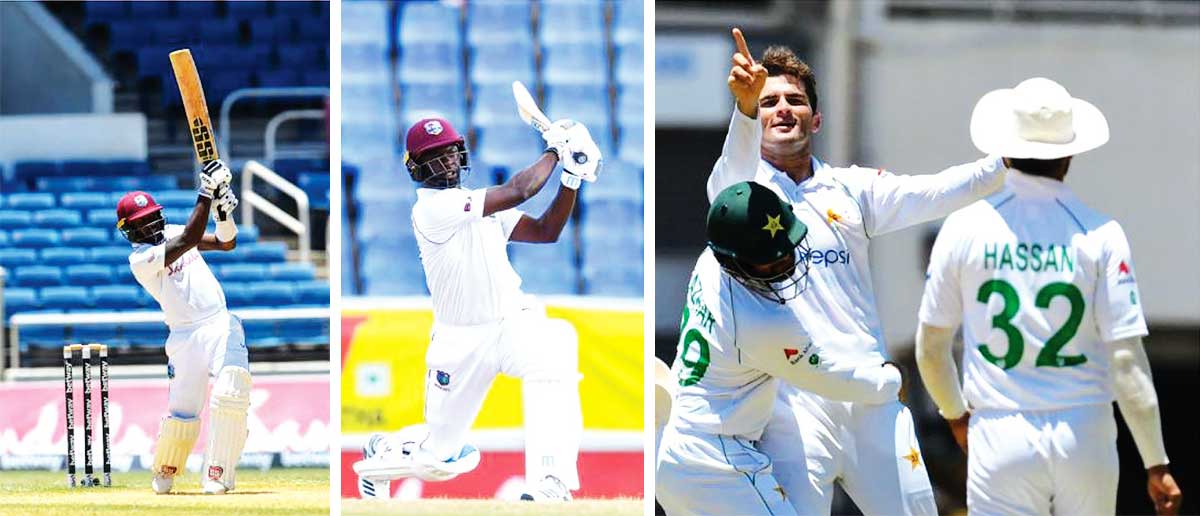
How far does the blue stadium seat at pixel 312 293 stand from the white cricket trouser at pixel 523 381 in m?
3.66

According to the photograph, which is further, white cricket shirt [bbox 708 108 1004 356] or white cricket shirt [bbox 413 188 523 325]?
white cricket shirt [bbox 413 188 523 325]

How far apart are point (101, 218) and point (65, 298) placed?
0.43 meters

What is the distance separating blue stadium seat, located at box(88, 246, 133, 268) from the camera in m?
8.70

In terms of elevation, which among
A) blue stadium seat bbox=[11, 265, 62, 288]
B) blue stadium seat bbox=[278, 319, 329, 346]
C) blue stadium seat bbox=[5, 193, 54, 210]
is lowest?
blue stadium seat bbox=[278, 319, 329, 346]

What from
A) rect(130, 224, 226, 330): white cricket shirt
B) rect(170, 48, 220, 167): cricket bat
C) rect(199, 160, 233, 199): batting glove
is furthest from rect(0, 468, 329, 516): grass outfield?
rect(170, 48, 220, 167): cricket bat

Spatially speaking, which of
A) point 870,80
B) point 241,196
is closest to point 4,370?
point 241,196

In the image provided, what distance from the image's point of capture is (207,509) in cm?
548

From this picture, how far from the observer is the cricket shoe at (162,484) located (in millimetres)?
5677

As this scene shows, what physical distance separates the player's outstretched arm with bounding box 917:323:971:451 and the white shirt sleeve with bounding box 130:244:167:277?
94.5 inches

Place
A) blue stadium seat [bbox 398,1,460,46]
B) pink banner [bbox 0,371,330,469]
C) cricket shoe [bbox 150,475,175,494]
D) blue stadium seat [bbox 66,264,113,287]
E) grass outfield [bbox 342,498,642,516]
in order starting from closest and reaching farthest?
grass outfield [bbox 342,498,642,516] → blue stadium seat [bbox 398,1,460,46] → cricket shoe [bbox 150,475,175,494] → pink banner [bbox 0,371,330,469] → blue stadium seat [bbox 66,264,113,287]

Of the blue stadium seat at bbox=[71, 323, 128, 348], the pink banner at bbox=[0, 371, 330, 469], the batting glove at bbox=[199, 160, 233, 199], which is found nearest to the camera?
the batting glove at bbox=[199, 160, 233, 199]

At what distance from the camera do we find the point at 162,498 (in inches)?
221

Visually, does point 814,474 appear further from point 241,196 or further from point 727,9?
point 241,196

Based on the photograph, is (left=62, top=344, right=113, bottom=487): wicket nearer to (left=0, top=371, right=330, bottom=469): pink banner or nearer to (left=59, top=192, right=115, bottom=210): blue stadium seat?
(left=0, top=371, right=330, bottom=469): pink banner
